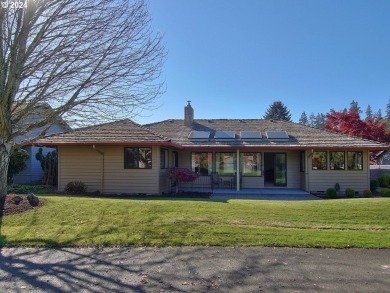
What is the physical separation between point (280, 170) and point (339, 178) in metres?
3.23

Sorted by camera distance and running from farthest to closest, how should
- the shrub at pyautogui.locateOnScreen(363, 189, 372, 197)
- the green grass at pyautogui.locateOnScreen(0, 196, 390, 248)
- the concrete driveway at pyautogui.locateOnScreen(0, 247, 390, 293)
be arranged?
the shrub at pyautogui.locateOnScreen(363, 189, 372, 197)
the green grass at pyautogui.locateOnScreen(0, 196, 390, 248)
the concrete driveway at pyautogui.locateOnScreen(0, 247, 390, 293)

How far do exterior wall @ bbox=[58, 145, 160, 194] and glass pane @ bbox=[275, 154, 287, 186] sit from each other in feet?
25.0

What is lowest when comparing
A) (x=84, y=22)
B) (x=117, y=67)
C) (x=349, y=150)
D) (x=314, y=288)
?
(x=314, y=288)

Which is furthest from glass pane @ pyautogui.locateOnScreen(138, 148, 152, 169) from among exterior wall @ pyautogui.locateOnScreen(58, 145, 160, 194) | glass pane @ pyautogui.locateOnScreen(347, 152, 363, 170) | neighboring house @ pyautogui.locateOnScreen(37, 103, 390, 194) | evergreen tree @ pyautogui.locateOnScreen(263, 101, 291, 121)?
evergreen tree @ pyautogui.locateOnScreen(263, 101, 291, 121)

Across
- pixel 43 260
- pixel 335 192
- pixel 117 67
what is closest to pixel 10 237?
pixel 43 260

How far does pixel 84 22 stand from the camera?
9.09 meters

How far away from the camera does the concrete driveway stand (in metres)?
4.47

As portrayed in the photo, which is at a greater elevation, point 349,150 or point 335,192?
point 349,150

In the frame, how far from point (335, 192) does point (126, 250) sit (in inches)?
525

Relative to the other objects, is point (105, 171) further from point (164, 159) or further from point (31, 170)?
point (31, 170)

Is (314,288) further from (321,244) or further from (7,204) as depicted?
(7,204)

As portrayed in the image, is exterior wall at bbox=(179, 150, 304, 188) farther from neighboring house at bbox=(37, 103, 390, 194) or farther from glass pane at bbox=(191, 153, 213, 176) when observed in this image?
glass pane at bbox=(191, 153, 213, 176)

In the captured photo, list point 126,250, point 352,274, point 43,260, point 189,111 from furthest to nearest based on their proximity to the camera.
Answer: point 189,111 < point 126,250 < point 43,260 < point 352,274

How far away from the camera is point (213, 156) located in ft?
64.2
